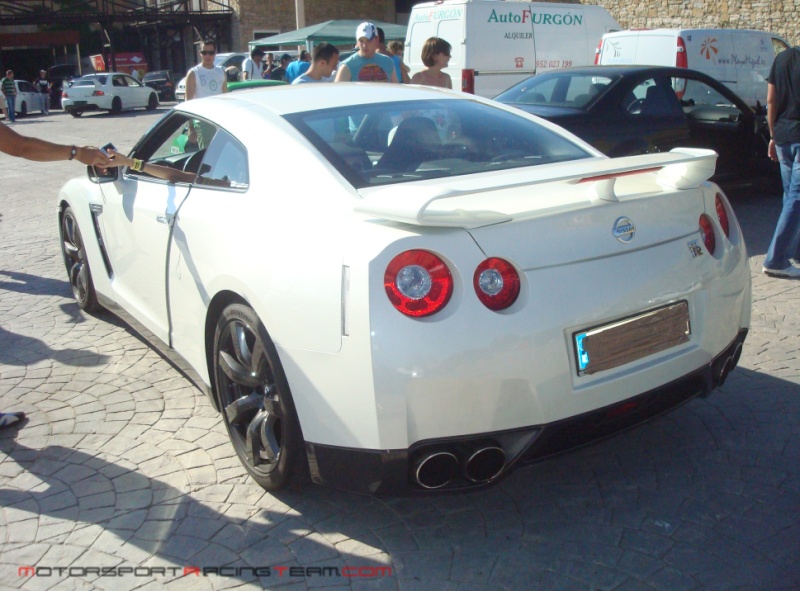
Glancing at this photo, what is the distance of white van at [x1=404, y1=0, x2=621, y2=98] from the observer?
1367cm

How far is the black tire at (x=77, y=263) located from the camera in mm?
5188

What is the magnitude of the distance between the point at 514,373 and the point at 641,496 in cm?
94

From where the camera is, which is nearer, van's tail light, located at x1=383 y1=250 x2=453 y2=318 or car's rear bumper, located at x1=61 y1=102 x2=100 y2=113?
van's tail light, located at x1=383 y1=250 x2=453 y2=318

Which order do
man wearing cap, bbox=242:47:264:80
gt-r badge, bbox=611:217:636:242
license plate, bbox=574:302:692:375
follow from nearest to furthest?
license plate, bbox=574:302:692:375, gt-r badge, bbox=611:217:636:242, man wearing cap, bbox=242:47:264:80

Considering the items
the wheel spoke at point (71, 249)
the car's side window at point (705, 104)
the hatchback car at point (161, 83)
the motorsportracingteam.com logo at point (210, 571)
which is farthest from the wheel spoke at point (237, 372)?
the hatchback car at point (161, 83)

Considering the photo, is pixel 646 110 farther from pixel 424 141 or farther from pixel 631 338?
pixel 631 338

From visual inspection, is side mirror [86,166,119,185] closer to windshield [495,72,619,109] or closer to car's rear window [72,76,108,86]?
windshield [495,72,619,109]

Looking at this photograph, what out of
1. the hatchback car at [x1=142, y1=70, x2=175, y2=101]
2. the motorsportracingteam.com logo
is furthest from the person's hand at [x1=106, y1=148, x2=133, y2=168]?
the hatchback car at [x1=142, y1=70, x2=175, y2=101]

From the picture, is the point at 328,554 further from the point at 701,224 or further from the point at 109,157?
the point at 109,157

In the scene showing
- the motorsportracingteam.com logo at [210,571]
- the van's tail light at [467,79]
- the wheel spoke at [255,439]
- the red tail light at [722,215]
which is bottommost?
the motorsportracingteam.com logo at [210,571]

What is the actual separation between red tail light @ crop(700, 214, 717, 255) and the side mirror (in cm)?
293

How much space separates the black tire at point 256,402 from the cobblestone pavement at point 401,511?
0.16 m

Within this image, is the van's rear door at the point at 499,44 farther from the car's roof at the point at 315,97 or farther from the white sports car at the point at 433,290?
the white sports car at the point at 433,290

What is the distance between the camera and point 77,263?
17.9 feet
